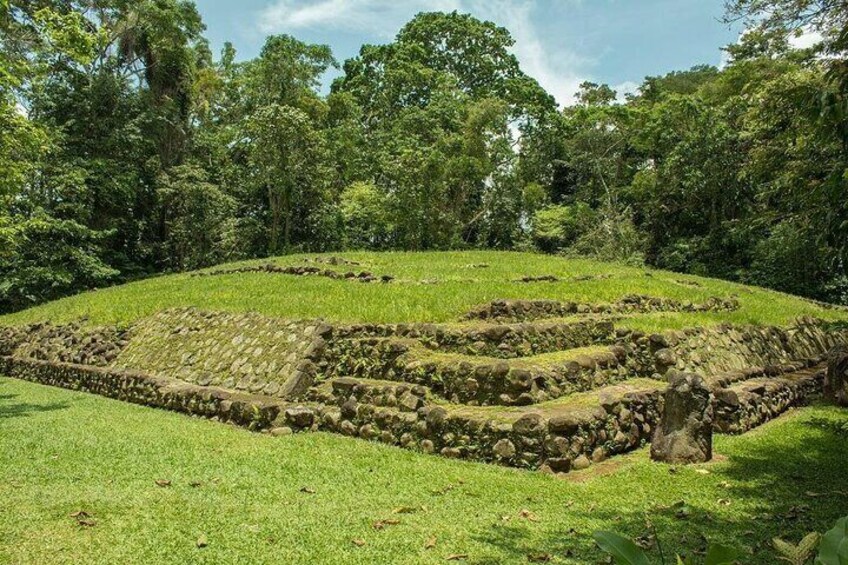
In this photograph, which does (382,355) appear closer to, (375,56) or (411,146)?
(411,146)

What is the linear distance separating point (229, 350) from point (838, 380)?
11.0 meters

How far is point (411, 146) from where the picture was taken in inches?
1185

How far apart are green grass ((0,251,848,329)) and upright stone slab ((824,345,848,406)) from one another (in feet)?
7.01

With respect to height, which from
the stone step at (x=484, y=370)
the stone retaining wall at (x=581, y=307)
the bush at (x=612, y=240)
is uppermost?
the bush at (x=612, y=240)

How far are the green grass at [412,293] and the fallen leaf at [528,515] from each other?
5.84 m

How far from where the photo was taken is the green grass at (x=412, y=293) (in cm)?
1198

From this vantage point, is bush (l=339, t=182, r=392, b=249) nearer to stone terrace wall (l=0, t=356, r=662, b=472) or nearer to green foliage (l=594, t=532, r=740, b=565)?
stone terrace wall (l=0, t=356, r=662, b=472)

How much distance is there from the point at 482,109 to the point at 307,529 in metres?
28.0

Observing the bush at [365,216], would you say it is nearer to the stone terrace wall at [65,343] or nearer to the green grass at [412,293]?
the green grass at [412,293]

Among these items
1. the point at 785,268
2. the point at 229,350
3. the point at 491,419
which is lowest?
the point at 229,350

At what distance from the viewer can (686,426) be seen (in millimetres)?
7102

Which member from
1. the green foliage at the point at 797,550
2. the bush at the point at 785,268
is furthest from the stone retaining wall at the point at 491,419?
the bush at the point at 785,268

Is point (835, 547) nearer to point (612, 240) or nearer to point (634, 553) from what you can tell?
point (634, 553)

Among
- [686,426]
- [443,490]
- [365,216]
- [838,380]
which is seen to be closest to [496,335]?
[686,426]
